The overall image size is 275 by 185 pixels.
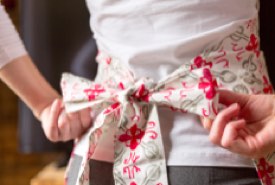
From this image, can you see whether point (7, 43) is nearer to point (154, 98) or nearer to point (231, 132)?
point (154, 98)

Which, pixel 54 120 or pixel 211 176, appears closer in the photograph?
pixel 211 176

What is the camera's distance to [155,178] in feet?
1.88

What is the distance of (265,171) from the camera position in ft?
1.93

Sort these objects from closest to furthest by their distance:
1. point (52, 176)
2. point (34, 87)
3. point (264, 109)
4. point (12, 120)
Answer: point (264, 109) → point (34, 87) → point (52, 176) → point (12, 120)

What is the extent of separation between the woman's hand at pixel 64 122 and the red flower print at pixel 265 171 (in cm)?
26

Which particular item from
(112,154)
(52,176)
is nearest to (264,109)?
(112,154)

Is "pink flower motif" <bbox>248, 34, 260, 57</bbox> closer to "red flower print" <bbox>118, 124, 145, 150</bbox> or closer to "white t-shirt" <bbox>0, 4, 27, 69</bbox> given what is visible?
"red flower print" <bbox>118, 124, 145, 150</bbox>

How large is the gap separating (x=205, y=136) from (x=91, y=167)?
169mm

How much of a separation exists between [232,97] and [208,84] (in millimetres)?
38

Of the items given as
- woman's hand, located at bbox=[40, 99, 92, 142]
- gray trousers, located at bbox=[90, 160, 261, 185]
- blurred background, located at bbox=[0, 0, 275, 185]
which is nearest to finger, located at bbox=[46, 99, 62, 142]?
woman's hand, located at bbox=[40, 99, 92, 142]

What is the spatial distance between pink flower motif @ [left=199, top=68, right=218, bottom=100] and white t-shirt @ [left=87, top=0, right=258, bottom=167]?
0.19 feet

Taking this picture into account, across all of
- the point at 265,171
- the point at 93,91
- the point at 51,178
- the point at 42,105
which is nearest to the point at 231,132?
the point at 265,171

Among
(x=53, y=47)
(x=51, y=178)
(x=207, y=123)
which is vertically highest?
(x=207, y=123)

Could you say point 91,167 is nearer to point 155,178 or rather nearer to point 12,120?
point 155,178
